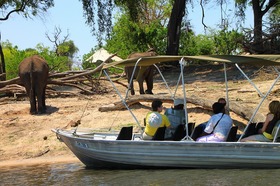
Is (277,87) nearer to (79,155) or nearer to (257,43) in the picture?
(257,43)

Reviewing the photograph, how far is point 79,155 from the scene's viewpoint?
11.2 meters

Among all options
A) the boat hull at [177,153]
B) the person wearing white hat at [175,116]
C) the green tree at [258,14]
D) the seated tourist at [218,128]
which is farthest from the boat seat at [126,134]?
the green tree at [258,14]

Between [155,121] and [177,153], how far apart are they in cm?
72

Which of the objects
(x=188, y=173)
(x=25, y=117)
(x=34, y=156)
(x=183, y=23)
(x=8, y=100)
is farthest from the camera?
(x=183, y=23)

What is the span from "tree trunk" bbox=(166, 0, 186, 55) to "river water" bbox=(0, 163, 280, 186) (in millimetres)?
15566

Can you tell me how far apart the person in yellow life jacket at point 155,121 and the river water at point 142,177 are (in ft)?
2.34

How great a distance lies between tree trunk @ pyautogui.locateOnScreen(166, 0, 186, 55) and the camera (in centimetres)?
2583

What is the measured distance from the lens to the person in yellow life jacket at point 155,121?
1034cm

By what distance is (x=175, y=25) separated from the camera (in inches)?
1033

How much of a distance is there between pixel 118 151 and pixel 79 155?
113cm

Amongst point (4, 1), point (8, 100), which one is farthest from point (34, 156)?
point (4, 1)

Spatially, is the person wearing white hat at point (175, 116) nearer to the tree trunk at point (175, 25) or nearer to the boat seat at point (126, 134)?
the boat seat at point (126, 134)

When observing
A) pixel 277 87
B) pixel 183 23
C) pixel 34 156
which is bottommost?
pixel 34 156

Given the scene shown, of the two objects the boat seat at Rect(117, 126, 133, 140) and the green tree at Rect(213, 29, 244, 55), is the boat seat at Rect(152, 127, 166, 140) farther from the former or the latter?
the green tree at Rect(213, 29, 244, 55)
